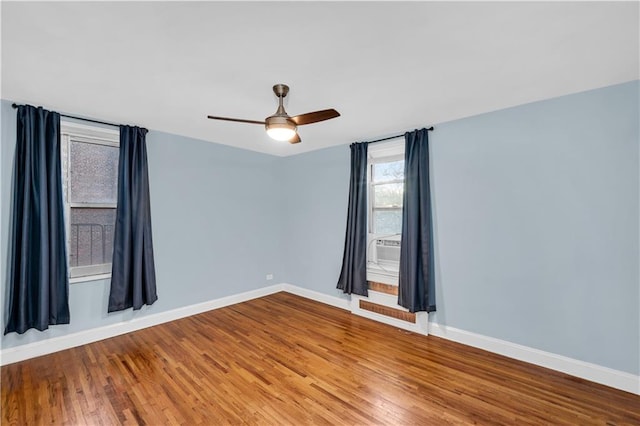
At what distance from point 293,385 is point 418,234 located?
7.50 feet

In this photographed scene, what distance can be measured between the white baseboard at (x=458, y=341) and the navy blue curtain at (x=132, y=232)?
31 cm

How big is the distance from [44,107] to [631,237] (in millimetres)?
5893

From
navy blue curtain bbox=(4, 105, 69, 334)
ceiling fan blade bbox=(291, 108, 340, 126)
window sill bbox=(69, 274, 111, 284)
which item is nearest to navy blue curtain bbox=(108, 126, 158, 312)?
window sill bbox=(69, 274, 111, 284)

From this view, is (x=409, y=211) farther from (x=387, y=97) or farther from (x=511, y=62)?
(x=511, y=62)

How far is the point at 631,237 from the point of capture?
2.45 metres

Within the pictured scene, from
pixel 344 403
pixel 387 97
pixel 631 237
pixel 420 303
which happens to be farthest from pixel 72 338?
pixel 631 237

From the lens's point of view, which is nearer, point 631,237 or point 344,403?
point 344,403

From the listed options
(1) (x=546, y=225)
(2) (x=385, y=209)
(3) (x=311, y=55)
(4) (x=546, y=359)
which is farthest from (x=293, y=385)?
(1) (x=546, y=225)

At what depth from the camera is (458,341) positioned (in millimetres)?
3361

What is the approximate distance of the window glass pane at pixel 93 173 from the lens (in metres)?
3.37

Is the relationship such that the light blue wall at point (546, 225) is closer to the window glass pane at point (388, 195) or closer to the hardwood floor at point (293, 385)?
the hardwood floor at point (293, 385)

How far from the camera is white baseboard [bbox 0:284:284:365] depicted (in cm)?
291

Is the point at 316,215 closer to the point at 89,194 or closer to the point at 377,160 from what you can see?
the point at 377,160

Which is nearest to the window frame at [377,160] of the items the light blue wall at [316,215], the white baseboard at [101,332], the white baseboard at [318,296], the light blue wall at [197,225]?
the light blue wall at [316,215]
